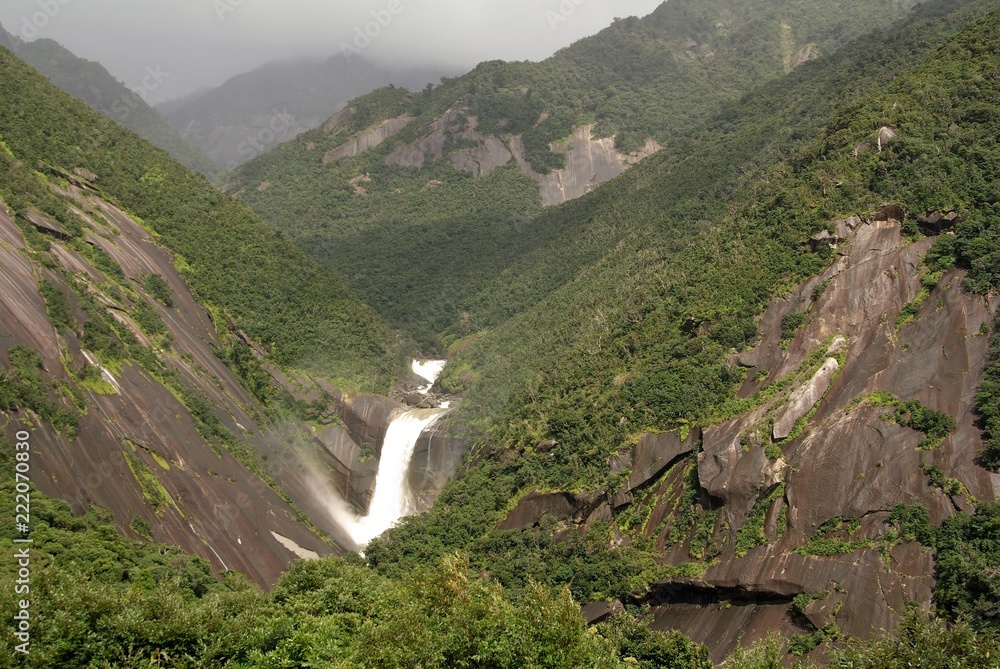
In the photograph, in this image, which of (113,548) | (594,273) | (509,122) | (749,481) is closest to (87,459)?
(113,548)

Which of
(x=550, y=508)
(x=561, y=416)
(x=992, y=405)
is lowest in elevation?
(x=992, y=405)

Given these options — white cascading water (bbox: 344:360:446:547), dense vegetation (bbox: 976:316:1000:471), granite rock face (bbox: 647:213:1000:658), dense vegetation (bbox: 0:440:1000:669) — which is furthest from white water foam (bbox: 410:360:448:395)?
dense vegetation (bbox: 976:316:1000:471)

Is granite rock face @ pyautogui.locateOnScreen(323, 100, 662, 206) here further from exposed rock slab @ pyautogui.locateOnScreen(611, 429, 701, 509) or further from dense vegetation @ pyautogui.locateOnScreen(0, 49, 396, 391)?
exposed rock slab @ pyautogui.locateOnScreen(611, 429, 701, 509)

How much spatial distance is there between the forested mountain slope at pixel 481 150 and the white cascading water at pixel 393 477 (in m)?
33.3

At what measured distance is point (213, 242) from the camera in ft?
273

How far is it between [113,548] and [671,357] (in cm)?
3446

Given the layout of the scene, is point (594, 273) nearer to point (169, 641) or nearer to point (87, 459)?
point (87, 459)

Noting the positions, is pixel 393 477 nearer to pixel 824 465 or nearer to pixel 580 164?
pixel 824 465

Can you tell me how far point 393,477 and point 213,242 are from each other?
102 feet

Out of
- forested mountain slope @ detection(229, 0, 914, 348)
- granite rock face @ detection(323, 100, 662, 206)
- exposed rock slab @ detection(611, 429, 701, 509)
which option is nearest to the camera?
exposed rock slab @ detection(611, 429, 701, 509)

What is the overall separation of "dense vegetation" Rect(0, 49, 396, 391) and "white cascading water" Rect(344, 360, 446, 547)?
5.38 metres

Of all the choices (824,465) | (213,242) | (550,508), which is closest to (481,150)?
(213,242)

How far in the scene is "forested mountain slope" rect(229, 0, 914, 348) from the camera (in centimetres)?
12619

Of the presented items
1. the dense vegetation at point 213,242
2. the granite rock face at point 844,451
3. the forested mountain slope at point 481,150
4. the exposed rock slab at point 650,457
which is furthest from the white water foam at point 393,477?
the forested mountain slope at point 481,150
